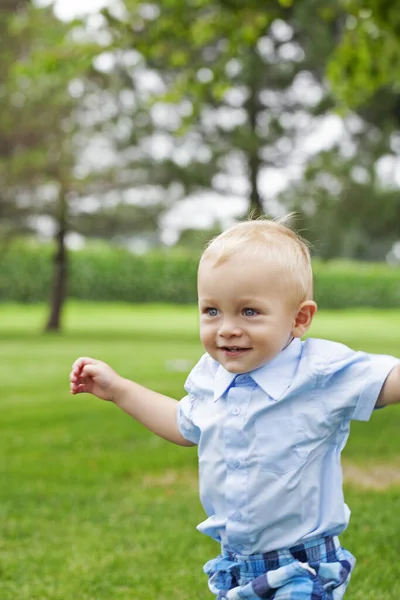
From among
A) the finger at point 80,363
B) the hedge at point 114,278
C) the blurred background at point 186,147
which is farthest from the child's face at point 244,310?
the hedge at point 114,278

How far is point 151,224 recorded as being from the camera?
83.3 feet

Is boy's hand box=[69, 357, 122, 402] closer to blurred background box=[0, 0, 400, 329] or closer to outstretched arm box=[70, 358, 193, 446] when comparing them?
outstretched arm box=[70, 358, 193, 446]

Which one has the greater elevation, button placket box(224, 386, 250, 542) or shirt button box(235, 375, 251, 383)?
shirt button box(235, 375, 251, 383)

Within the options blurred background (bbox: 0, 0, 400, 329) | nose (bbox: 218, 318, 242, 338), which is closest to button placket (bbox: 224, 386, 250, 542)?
nose (bbox: 218, 318, 242, 338)

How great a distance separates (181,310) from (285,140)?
21.3m

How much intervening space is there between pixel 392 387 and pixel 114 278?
39628 millimetres

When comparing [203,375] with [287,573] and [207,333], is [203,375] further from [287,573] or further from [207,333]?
[287,573]

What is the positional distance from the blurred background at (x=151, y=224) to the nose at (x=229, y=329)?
755 mm

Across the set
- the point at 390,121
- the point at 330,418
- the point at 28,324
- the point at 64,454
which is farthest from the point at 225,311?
the point at 28,324

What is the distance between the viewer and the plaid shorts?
242 cm

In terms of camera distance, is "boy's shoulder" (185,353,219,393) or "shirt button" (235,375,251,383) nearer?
"shirt button" (235,375,251,383)

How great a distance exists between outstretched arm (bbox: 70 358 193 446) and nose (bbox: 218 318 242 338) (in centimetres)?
44

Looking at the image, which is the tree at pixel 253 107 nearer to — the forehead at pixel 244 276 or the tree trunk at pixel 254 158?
the tree trunk at pixel 254 158

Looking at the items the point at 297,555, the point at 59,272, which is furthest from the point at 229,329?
the point at 59,272
